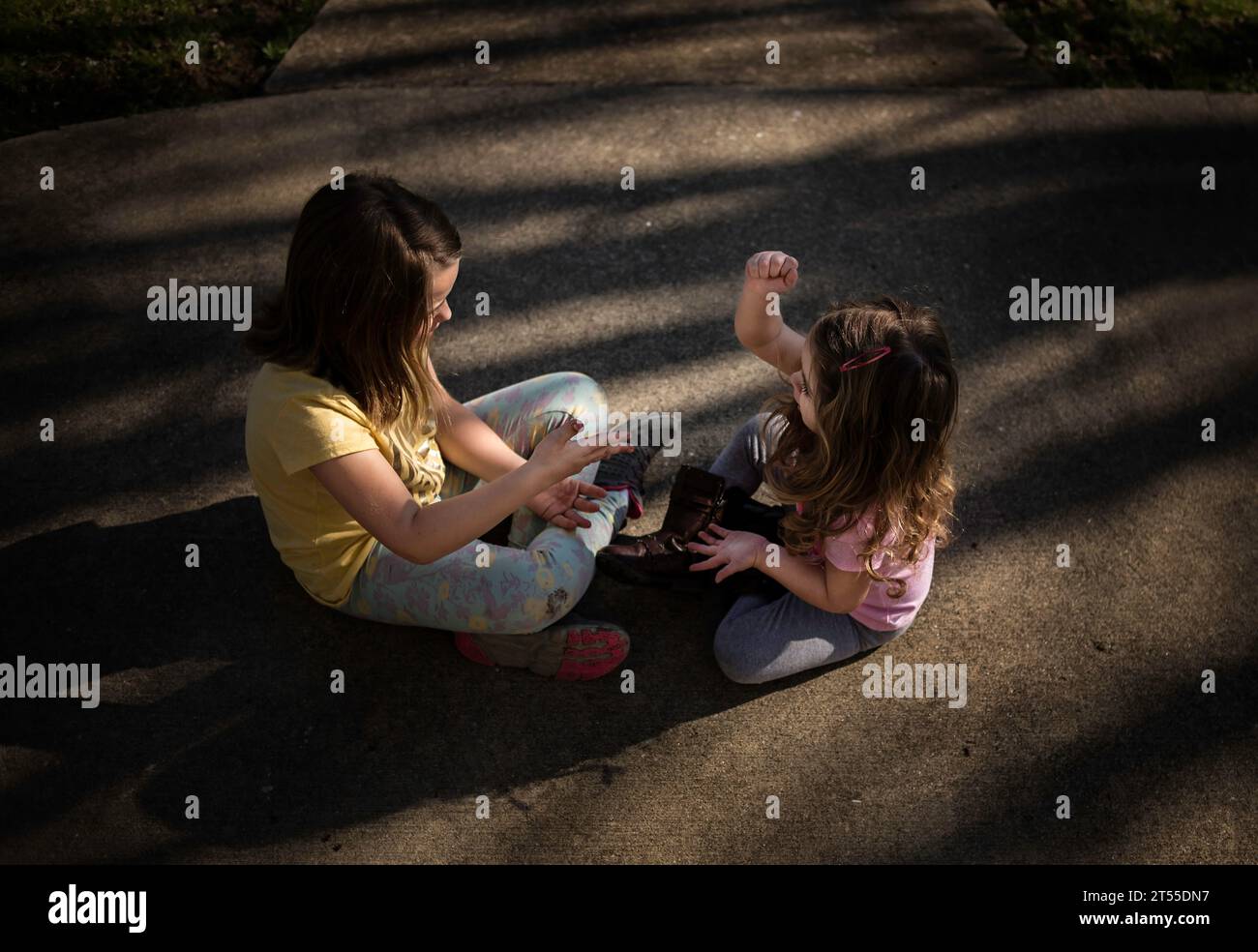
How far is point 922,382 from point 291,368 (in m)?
1.33

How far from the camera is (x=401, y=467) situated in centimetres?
248

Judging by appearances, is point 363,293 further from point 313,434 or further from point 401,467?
point 401,467

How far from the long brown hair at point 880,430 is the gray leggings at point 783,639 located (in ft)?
0.87

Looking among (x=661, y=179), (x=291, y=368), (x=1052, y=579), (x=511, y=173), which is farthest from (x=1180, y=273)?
(x=291, y=368)

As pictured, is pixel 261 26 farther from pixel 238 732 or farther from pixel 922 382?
pixel 922 382

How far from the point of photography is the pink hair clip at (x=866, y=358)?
218cm

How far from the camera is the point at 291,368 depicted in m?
2.23

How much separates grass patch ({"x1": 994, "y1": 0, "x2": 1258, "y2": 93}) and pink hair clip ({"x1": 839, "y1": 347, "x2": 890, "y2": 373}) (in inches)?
111

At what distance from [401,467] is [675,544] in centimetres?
71

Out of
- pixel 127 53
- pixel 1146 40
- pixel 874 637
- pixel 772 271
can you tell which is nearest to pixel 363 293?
pixel 772 271

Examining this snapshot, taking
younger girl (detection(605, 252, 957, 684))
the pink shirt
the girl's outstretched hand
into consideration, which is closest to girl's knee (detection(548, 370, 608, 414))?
the girl's outstretched hand

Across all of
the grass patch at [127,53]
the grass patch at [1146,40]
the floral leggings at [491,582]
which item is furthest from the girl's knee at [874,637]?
the grass patch at [127,53]

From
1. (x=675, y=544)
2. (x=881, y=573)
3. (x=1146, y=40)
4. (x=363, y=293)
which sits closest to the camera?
(x=363, y=293)

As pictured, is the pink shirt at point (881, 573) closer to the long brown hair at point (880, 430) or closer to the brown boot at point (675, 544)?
the long brown hair at point (880, 430)
